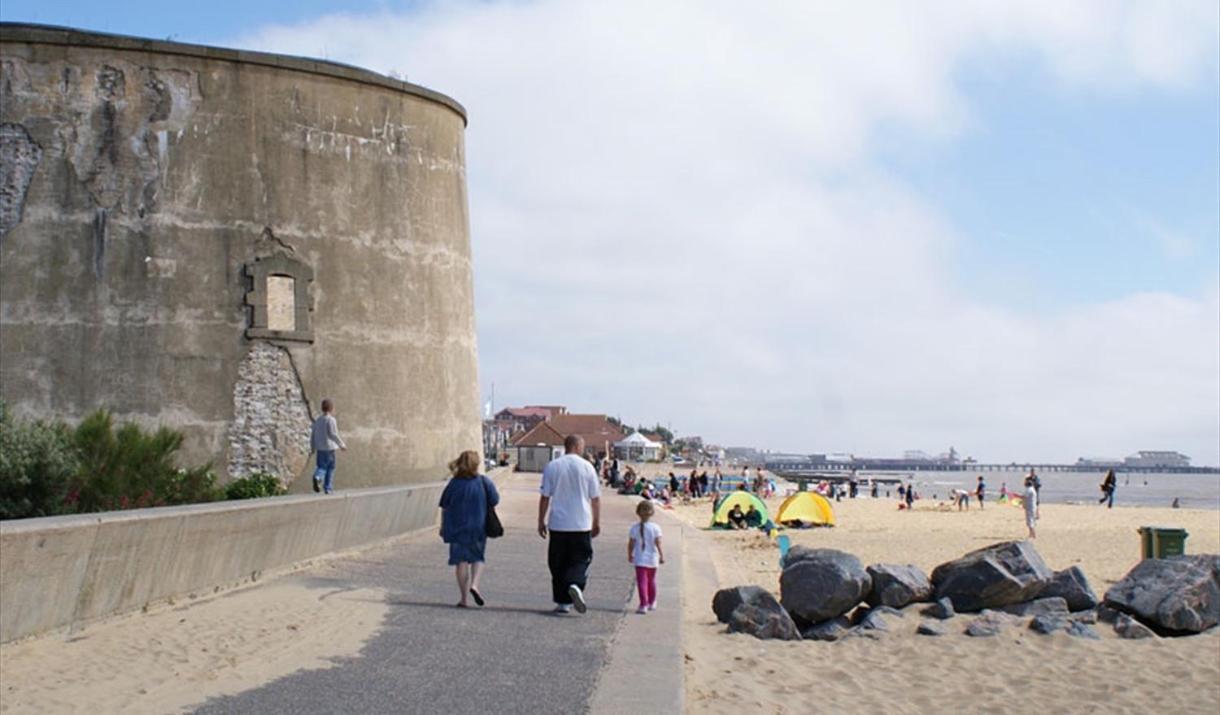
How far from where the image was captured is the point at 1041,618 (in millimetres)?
13875

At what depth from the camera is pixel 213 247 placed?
19844 millimetres

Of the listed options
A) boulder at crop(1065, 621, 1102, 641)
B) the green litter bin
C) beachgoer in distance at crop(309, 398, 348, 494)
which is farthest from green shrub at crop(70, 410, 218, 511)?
the green litter bin

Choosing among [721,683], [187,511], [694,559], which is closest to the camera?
[721,683]

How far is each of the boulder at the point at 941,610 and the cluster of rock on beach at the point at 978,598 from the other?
0.01 metres

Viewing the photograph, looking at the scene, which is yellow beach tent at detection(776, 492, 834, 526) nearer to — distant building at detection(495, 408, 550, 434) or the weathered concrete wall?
the weathered concrete wall

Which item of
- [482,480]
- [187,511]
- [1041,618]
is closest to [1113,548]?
[1041,618]

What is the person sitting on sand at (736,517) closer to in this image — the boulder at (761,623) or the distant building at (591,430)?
the boulder at (761,623)

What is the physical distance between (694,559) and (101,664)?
13.0 m

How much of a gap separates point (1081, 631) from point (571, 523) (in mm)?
5932

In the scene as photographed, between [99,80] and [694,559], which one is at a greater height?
[99,80]

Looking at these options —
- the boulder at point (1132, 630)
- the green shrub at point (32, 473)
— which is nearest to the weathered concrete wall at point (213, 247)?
the green shrub at point (32, 473)

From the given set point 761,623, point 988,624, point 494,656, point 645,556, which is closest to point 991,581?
point 988,624

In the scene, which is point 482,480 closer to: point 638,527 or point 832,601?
point 638,527

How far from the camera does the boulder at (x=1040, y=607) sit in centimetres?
1441
